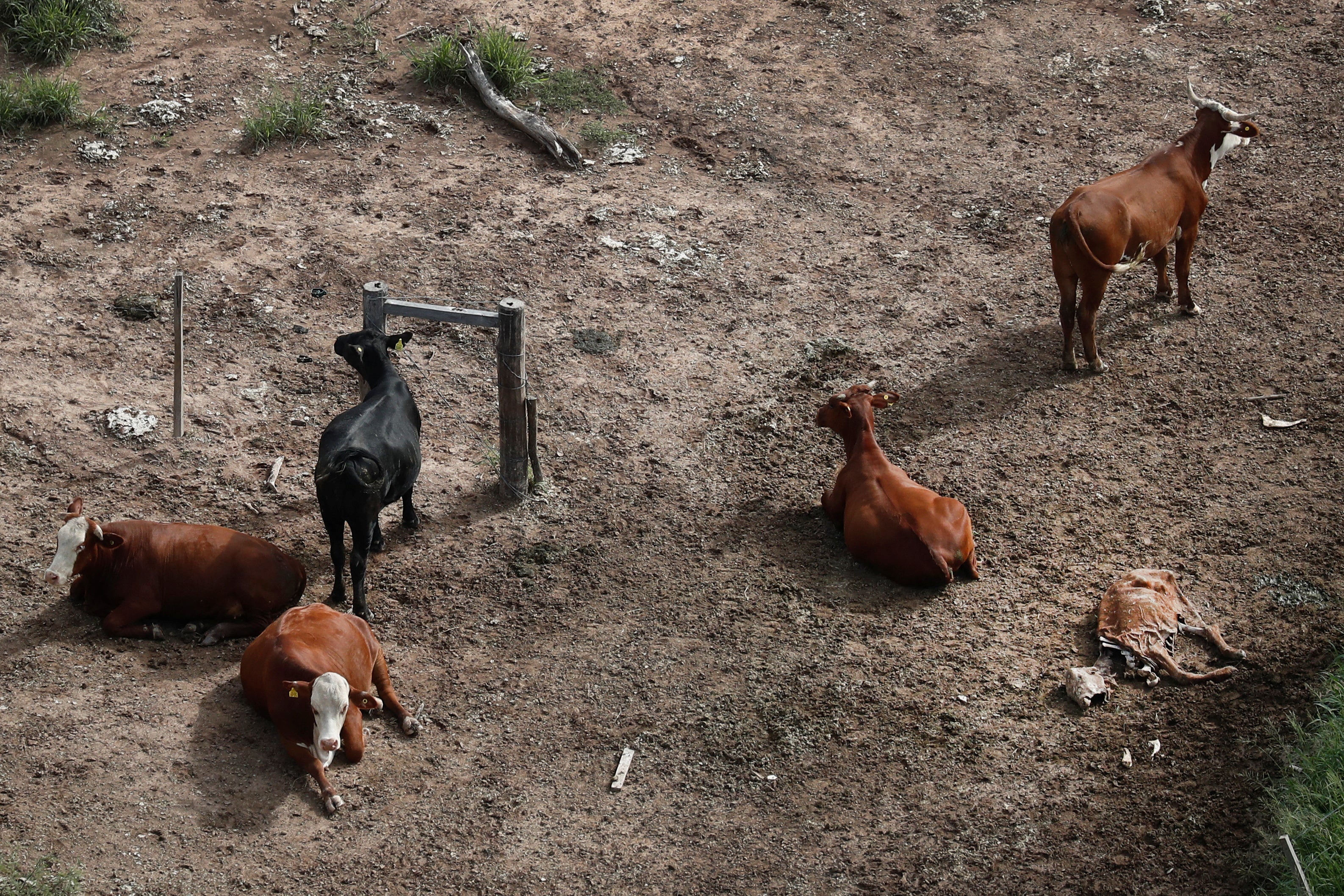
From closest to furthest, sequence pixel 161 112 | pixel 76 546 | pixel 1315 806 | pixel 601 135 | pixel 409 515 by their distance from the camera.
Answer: pixel 1315 806
pixel 76 546
pixel 409 515
pixel 161 112
pixel 601 135

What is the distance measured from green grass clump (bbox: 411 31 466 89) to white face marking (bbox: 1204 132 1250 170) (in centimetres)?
652

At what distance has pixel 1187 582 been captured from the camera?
279 inches

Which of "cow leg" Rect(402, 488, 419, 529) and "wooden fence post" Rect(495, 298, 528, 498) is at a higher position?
"wooden fence post" Rect(495, 298, 528, 498)

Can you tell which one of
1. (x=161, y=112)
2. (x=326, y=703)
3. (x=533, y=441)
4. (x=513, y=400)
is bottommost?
(x=533, y=441)

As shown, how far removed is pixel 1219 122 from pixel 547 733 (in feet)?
23.4

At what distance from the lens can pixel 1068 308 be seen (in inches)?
350

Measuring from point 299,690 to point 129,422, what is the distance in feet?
10.2

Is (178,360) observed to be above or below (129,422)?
above

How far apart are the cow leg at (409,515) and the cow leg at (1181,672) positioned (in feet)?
13.7

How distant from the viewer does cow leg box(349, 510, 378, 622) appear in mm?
6445

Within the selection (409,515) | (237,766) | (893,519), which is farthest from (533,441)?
(237,766)

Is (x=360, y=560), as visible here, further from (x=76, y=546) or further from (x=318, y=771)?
(x=76, y=546)

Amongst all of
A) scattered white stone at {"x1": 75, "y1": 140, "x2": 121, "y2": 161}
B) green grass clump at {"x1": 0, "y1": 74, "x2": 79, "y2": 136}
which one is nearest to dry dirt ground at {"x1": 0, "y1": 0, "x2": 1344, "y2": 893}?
scattered white stone at {"x1": 75, "y1": 140, "x2": 121, "y2": 161}

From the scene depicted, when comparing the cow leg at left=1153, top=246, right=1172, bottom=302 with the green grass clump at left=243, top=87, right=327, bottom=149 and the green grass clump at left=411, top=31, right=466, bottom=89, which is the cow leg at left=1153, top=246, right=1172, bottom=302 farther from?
the green grass clump at left=243, top=87, right=327, bottom=149
